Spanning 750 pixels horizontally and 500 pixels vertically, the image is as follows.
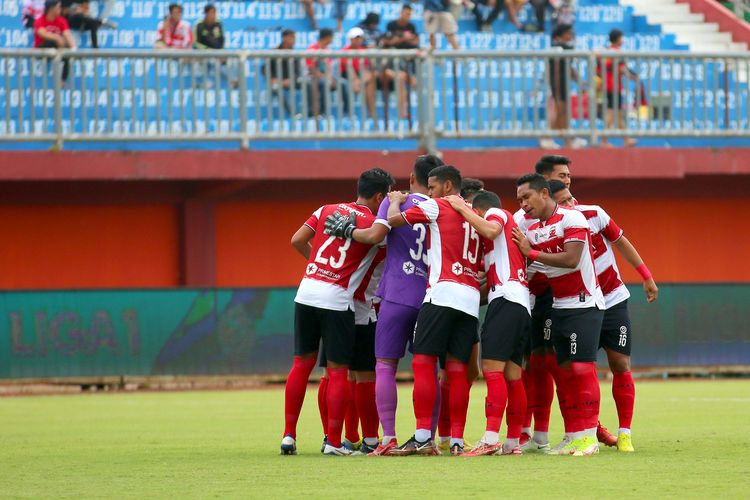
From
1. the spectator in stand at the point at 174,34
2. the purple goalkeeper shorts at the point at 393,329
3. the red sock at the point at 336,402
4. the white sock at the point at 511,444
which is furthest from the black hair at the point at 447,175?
the spectator in stand at the point at 174,34

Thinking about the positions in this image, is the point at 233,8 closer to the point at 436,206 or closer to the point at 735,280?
the point at 735,280

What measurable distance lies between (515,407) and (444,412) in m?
0.73

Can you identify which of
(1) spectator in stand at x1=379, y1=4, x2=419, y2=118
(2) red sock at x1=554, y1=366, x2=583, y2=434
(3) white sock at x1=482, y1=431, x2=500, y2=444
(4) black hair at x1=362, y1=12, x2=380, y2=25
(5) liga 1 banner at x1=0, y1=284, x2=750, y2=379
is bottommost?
(5) liga 1 banner at x1=0, y1=284, x2=750, y2=379

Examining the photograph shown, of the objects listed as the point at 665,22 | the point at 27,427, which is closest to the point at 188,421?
the point at 27,427

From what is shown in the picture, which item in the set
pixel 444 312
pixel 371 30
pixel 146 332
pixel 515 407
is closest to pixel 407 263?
pixel 444 312

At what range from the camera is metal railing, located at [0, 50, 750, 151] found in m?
20.6

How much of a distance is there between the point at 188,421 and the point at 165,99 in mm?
8213

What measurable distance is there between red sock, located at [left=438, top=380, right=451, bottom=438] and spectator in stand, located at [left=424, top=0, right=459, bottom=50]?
13.8 meters

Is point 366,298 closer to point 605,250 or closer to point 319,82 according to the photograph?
point 605,250

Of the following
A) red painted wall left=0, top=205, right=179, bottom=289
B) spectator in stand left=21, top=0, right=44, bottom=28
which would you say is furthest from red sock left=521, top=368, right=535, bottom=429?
spectator in stand left=21, top=0, right=44, bottom=28

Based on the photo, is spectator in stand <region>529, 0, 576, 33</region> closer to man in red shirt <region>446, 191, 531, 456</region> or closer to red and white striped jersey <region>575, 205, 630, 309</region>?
red and white striped jersey <region>575, 205, 630, 309</region>

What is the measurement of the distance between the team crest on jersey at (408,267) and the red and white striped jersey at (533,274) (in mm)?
826

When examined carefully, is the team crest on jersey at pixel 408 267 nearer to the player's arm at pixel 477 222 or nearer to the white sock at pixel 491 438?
the player's arm at pixel 477 222

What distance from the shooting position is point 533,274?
34.9ft
